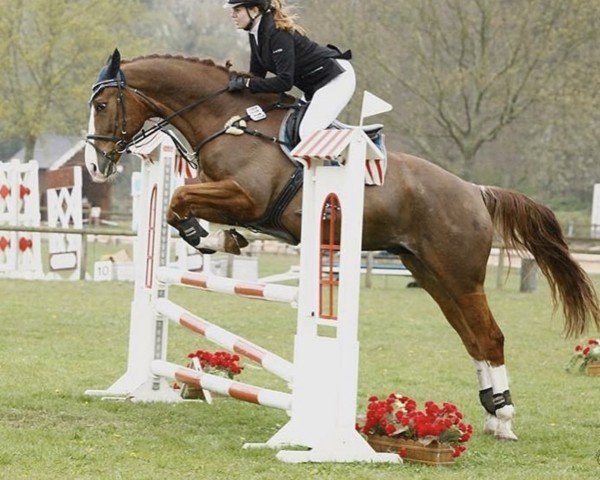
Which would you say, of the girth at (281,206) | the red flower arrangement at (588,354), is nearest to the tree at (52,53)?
the red flower arrangement at (588,354)

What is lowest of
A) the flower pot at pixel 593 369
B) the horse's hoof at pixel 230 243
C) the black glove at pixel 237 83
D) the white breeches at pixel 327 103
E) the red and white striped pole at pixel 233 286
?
the flower pot at pixel 593 369

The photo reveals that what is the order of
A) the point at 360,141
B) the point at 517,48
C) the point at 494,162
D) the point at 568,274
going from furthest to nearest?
1. the point at 494,162
2. the point at 517,48
3. the point at 568,274
4. the point at 360,141

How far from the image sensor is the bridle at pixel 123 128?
21.7 feet

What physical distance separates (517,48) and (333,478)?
2287 cm

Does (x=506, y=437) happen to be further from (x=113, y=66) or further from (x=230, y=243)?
(x=113, y=66)

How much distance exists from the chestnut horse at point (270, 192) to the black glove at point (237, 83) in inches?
2.4

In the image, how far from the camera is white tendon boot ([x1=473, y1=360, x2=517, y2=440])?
21.9 ft

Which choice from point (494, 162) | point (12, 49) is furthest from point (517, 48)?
point (12, 49)

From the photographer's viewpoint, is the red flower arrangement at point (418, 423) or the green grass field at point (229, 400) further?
the red flower arrangement at point (418, 423)


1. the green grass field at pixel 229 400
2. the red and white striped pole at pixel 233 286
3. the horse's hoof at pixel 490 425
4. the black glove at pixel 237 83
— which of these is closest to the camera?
the green grass field at pixel 229 400

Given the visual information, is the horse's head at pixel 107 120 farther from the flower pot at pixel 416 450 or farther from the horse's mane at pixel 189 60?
the flower pot at pixel 416 450

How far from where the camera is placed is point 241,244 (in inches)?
262

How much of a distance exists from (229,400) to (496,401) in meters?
1.93

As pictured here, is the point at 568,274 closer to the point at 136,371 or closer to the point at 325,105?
the point at 325,105
